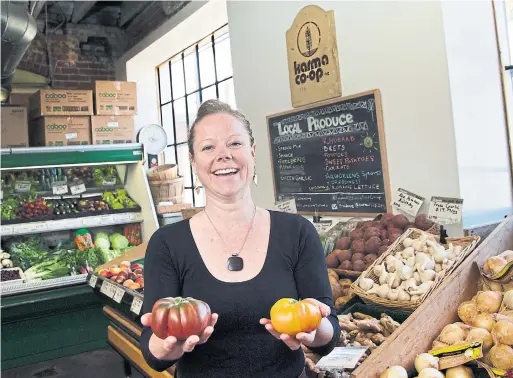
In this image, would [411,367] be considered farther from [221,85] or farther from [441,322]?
[221,85]

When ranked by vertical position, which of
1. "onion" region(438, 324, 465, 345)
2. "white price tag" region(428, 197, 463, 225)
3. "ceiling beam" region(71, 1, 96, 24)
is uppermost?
"ceiling beam" region(71, 1, 96, 24)

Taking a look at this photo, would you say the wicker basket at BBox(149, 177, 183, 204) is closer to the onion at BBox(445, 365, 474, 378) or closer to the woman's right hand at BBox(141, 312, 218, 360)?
the onion at BBox(445, 365, 474, 378)

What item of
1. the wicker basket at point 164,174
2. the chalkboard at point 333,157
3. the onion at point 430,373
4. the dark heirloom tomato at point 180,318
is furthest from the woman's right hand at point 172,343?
the wicker basket at point 164,174

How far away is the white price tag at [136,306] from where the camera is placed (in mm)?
2990

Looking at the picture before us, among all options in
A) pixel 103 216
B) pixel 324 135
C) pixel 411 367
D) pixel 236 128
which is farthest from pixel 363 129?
pixel 103 216

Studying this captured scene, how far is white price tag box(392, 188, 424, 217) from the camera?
3.21 m

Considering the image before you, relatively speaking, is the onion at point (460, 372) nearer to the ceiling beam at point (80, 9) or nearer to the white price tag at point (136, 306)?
the white price tag at point (136, 306)

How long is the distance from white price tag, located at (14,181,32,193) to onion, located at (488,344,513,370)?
4297mm

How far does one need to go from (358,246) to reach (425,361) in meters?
1.19

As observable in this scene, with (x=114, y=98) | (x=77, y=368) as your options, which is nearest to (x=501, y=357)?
(x=77, y=368)

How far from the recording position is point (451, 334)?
1965 mm

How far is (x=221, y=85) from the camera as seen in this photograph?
7.04 metres

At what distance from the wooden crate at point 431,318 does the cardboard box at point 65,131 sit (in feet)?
14.5

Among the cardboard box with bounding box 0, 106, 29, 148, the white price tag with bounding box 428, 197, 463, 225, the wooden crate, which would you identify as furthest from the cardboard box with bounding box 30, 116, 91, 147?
the wooden crate
